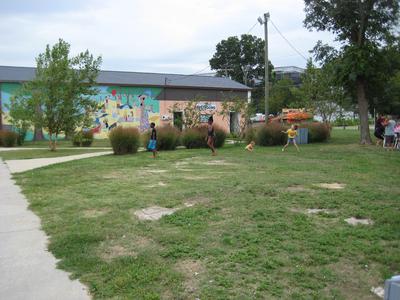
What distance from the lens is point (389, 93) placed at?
2984 centimetres

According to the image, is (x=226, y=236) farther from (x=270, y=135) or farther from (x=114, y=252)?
(x=270, y=135)

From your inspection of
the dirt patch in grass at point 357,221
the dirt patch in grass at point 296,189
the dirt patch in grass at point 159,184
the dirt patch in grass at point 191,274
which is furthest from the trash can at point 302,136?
the dirt patch in grass at point 191,274

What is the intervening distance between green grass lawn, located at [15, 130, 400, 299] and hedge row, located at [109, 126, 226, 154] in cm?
923

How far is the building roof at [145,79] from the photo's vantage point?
37.0 meters

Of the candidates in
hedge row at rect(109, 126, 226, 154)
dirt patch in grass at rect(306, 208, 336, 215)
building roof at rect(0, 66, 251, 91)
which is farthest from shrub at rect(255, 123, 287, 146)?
building roof at rect(0, 66, 251, 91)

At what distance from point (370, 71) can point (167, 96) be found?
22911 mm

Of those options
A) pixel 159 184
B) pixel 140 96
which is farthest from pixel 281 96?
pixel 159 184

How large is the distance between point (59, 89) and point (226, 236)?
20005mm

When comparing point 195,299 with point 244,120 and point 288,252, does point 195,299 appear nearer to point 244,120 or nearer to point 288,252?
point 288,252

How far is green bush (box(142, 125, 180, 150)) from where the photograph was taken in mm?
22000

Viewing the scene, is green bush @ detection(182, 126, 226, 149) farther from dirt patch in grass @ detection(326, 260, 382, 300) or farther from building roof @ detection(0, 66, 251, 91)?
dirt patch in grass @ detection(326, 260, 382, 300)

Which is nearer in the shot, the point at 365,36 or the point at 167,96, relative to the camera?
the point at 365,36

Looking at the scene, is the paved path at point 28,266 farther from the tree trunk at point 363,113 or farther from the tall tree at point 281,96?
the tall tree at point 281,96

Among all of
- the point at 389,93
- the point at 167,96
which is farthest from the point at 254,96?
the point at 389,93
